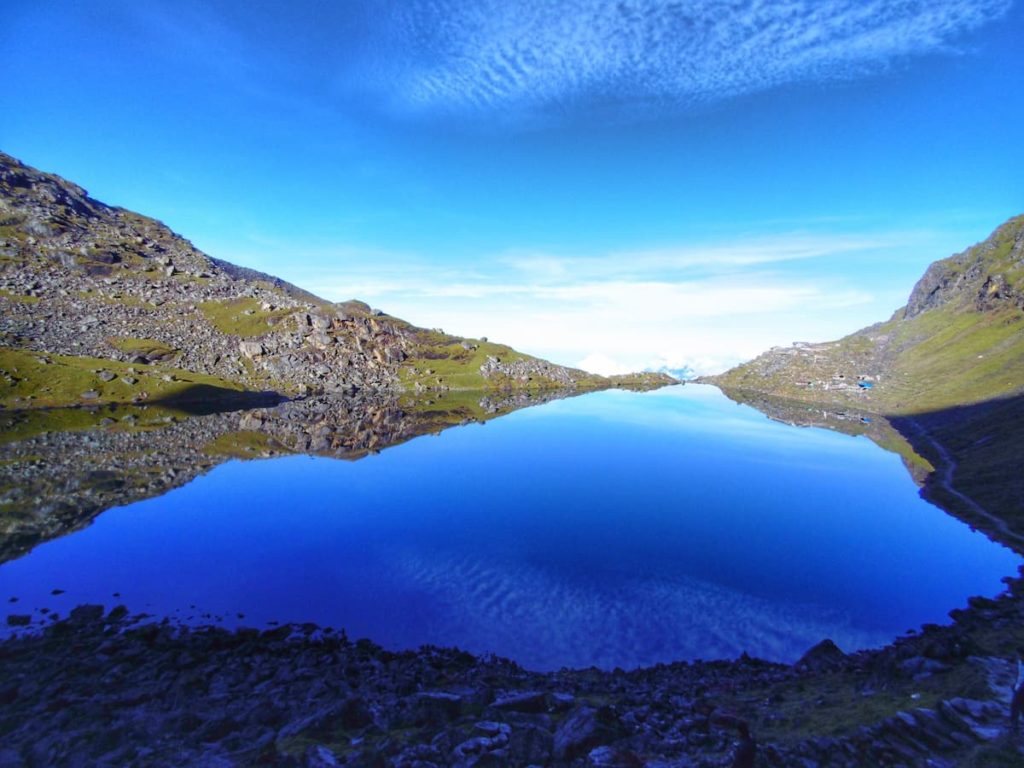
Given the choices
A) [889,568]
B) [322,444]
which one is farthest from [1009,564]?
[322,444]

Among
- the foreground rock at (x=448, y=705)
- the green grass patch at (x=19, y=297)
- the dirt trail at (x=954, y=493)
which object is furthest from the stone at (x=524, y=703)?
the green grass patch at (x=19, y=297)

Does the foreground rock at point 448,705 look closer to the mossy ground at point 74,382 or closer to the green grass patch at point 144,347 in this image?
the mossy ground at point 74,382

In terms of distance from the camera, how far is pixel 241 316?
17788 centimetres

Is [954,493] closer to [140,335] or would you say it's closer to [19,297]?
[140,335]

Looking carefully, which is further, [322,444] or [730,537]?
[322,444]

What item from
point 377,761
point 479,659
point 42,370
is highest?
point 42,370

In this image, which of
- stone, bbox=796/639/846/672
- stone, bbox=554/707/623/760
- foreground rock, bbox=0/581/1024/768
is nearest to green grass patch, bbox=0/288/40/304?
foreground rock, bbox=0/581/1024/768

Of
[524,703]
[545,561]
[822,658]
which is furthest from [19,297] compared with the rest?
[822,658]

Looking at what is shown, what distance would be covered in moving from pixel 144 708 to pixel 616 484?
187 ft

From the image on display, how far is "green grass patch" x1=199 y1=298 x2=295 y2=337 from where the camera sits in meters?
170

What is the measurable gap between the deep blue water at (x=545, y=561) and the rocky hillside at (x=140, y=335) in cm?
7532

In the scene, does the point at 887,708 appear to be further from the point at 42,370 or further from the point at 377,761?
the point at 42,370

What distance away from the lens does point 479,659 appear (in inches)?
1041

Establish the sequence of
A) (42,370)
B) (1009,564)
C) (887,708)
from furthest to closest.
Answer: (42,370) < (1009,564) < (887,708)
